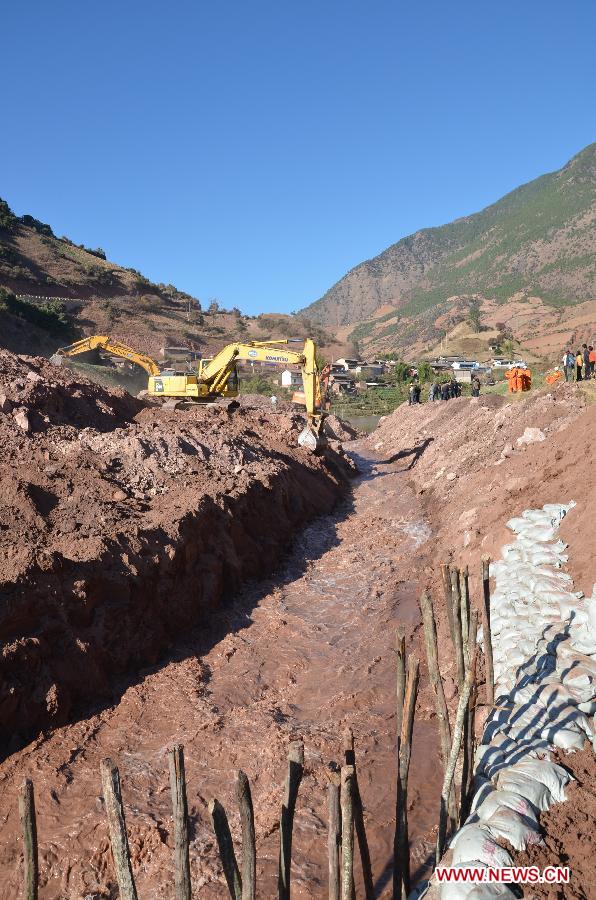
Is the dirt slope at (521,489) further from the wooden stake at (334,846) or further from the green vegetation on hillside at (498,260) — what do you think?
the green vegetation on hillside at (498,260)

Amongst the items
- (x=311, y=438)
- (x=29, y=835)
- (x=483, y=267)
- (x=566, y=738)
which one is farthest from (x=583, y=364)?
(x=483, y=267)

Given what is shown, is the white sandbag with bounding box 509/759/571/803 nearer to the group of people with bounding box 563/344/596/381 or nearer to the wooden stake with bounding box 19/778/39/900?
the wooden stake with bounding box 19/778/39/900

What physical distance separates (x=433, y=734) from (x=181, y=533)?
439 cm

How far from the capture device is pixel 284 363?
54.9ft

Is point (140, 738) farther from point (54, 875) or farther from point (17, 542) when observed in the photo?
point (17, 542)

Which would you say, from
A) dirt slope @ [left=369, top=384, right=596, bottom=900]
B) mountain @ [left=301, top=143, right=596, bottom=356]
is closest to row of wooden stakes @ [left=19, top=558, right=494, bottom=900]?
dirt slope @ [left=369, top=384, right=596, bottom=900]

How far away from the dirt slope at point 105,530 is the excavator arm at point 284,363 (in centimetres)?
244

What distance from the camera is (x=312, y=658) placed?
7.84 metres

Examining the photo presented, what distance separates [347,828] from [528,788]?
1.55 metres

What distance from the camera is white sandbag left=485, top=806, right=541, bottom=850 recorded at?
12.1 ft

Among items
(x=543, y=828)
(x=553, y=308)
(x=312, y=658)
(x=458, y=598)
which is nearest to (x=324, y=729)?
(x=312, y=658)

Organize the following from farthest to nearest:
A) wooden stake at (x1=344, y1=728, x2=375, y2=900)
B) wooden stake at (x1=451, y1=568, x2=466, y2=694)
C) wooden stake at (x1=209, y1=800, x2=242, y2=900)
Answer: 1. wooden stake at (x1=451, y1=568, x2=466, y2=694)
2. wooden stake at (x1=344, y1=728, x2=375, y2=900)
3. wooden stake at (x1=209, y1=800, x2=242, y2=900)

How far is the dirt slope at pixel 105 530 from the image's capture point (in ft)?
21.1

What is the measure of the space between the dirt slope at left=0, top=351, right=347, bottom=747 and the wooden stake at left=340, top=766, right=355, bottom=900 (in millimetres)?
3875
